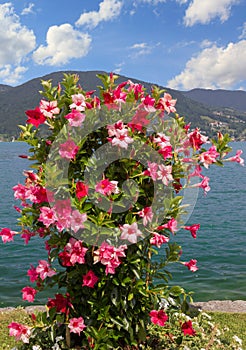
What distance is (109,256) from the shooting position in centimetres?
454

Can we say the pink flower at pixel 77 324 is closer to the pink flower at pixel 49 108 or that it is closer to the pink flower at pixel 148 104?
the pink flower at pixel 49 108

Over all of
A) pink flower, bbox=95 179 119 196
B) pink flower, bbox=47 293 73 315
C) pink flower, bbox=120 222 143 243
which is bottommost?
pink flower, bbox=47 293 73 315

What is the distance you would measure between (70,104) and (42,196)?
1.25 meters

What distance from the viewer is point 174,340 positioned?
609 cm

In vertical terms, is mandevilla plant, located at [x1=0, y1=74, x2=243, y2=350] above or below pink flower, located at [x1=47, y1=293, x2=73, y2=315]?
above

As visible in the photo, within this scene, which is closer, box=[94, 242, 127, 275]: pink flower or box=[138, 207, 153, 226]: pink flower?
box=[94, 242, 127, 275]: pink flower

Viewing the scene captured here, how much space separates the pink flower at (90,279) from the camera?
→ 185 inches

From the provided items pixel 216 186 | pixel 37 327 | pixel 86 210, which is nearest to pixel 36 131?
pixel 86 210

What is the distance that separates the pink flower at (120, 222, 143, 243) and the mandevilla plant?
0.04 ft

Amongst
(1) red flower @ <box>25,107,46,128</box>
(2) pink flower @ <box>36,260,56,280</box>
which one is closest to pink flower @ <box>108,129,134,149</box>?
(1) red flower @ <box>25,107,46,128</box>

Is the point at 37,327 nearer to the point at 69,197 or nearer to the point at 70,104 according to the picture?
the point at 69,197

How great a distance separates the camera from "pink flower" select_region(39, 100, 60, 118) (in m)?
4.83

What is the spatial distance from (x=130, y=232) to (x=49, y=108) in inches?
71.9

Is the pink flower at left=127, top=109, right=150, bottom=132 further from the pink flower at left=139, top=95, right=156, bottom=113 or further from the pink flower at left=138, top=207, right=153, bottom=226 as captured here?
the pink flower at left=138, top=207, right=153, bottom=226
